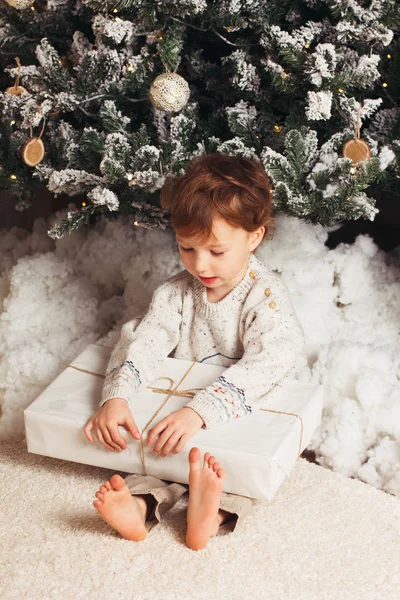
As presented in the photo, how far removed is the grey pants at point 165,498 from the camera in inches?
46.1

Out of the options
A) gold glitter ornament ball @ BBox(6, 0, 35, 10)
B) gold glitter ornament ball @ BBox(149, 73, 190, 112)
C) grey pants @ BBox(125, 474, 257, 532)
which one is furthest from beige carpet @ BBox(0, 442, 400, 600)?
gold glitter ornament ball @ BBox(6, 0, 35, 10)

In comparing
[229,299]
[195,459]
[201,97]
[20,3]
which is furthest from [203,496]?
[20,3]

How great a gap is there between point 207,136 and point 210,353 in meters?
0.46

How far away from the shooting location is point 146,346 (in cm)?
138

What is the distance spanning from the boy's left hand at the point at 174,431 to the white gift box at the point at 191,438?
0.01 meters

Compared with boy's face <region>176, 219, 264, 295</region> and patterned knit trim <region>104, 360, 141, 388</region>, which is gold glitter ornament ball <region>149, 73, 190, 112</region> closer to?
boy's face <region>176, 219, 264, 295</region>

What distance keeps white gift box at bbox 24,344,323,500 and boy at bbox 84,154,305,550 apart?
22mm

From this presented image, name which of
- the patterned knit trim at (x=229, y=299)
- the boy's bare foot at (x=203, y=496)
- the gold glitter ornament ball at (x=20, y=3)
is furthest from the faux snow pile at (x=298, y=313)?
the gold glitter ornament ball at (x=20, y=3)

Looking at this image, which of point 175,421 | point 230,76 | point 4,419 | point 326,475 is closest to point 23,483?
point 4,419

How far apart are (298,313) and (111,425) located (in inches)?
22.1

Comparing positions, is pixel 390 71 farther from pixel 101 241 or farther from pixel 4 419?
pixel 4 419

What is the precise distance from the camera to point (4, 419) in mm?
1495

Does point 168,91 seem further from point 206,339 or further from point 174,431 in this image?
point 174,431

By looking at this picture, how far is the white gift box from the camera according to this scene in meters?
1.16
